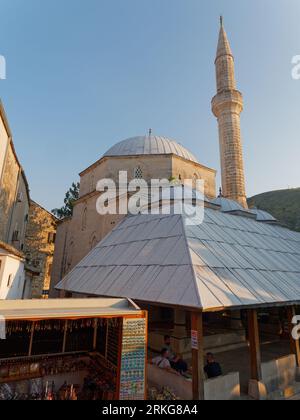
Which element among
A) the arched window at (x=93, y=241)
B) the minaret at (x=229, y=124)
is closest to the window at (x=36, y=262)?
the arched window at (x=93, y=241)

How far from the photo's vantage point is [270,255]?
31.4 feet

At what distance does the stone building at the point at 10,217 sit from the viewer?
8.80 metres

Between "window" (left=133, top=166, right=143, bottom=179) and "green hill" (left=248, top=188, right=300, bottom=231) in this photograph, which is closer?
"window" (left=133, top=166, right=143, bottom=179)

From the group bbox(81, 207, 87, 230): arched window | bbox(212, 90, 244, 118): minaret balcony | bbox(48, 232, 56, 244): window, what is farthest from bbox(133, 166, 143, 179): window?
bbox(48, 232, 56, 244): window

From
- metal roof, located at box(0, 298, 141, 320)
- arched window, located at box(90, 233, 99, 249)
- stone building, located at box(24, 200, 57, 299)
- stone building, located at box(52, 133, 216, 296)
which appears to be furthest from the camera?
stone building, located at box(24, 200, 57, 299)

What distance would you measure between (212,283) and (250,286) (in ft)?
4.26

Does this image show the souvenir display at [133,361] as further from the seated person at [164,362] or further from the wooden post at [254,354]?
the wooden post at [254,354]

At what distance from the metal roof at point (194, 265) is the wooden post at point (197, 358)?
46cm

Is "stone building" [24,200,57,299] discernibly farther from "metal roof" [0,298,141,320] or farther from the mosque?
"metal roof" [0,298,141,320]

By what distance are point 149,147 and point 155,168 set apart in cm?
275

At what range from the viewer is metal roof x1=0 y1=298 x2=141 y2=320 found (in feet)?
Result: 14.5

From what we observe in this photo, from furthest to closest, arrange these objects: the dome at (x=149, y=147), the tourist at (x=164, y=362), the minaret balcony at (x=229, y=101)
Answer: the minaret balcony at (x=229, y=101) < the dome at (x=149, y=147) < the tourist at (x=164, y=362)

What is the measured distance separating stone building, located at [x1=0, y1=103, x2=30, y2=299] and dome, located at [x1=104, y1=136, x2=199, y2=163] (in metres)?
6.56

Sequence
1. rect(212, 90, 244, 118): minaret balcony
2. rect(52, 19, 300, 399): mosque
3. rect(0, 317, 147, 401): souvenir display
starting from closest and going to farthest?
rect(0, 317, 147, 401): souvenir display
rect(52, 19, 300, 399): mosque
rect(212, 90, 244, 118): minaret balcony
